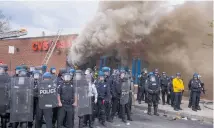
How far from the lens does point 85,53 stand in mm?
16375

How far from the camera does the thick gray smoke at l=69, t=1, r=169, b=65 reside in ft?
46.0

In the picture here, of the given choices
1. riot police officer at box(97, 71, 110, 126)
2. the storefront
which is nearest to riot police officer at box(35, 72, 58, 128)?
riot police officer at box(97, 71, 110, 126)

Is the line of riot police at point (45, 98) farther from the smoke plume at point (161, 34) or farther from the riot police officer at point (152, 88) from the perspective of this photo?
the smoke plume at point (161, 34)

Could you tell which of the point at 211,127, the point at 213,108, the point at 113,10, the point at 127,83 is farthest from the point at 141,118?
the point at 113,10

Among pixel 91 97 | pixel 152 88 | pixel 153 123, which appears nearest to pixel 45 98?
pixel 91 97

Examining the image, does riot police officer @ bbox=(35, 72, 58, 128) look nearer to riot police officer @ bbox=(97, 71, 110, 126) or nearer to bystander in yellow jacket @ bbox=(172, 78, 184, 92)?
riot police officer @ bbox=(97, 71, 110, 126)

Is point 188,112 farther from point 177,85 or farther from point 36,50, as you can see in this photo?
point 36,50

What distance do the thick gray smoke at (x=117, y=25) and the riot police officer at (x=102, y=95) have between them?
6328 mm

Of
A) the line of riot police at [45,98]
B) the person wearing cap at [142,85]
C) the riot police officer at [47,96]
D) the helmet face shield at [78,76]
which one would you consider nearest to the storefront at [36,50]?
the person wearing cap at [142,85]

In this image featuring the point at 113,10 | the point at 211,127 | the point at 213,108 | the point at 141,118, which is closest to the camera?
the point at 211,127

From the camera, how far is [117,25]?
14.6 metres

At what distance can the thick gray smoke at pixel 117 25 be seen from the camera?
14.0 meters

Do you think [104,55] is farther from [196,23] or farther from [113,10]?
[196,23]

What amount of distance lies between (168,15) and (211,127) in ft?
21.4
